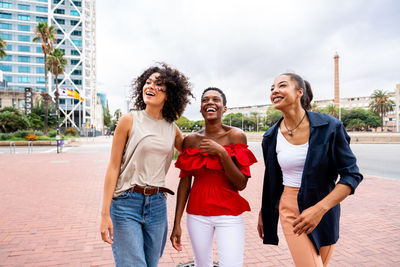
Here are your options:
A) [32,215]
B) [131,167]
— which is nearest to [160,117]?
[131,167]

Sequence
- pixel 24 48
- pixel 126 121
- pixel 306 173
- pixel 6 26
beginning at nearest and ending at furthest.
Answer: pixel 306 173 < pixel 126 121 < pixel 6 26 < pixel 24 48

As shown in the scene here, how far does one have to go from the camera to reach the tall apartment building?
212 feet

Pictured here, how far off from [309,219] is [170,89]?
4.95 ft

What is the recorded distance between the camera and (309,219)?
5.53 feet

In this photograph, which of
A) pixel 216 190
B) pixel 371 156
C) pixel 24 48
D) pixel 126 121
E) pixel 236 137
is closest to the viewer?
pixel 126 121

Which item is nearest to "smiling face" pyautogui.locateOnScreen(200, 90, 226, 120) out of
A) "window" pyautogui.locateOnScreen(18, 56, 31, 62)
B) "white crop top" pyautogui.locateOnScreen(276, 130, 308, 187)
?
"white crop top" pyautogui.locateOnScreen(276, 130, 308, 187)

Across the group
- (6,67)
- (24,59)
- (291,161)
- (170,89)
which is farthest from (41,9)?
(291,161)

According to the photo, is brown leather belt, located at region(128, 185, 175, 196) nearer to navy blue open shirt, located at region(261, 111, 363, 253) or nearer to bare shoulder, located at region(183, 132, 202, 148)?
bare shoulder, located at region(183, 132, 202, 148)

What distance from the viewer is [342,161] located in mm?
1720

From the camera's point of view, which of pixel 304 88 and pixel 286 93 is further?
pixel 304 88

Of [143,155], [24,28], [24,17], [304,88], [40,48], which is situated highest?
[24,17]

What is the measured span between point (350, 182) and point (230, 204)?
0.90 m

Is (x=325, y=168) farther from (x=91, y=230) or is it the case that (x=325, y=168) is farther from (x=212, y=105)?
(x=91, y=230)

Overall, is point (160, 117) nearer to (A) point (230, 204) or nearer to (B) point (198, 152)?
(B) point (198, 152)
